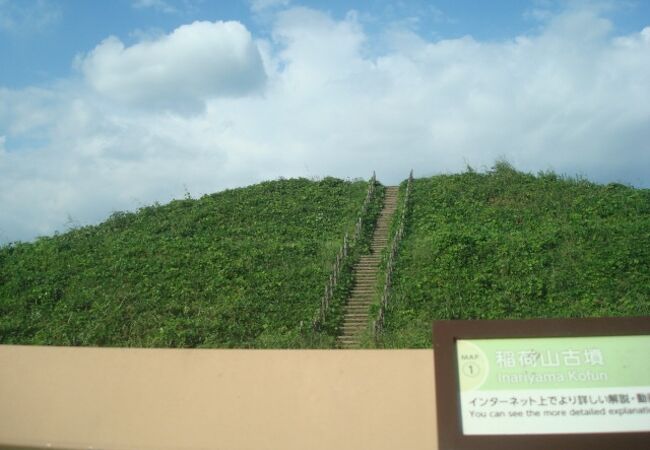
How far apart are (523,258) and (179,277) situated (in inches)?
376

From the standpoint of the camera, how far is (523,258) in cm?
1778

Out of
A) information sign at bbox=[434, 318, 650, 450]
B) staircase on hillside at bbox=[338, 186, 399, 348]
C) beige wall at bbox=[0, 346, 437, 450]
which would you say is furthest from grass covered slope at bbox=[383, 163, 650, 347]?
information sign at bbox=[434, 318, 650, 450]

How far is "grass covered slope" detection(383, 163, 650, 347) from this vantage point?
1560cm

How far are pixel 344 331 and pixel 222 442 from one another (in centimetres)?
820

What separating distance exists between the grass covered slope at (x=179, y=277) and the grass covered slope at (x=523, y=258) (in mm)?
2645

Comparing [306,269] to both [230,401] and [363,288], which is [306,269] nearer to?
[363,288]

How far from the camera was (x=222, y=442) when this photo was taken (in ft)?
27.3

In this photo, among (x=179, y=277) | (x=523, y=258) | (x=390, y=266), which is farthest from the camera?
(x=390, y=266)

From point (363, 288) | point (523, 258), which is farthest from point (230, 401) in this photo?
point (523, 258)

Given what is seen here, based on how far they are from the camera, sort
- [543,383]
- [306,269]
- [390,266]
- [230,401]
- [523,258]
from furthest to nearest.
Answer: [390,266], [306,269], [523,258], [230,401], [543,383]

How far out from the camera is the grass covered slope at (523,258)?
51.2ft

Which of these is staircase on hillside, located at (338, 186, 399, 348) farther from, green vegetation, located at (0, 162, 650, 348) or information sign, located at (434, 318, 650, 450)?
information sign, located at (434, 318, 650, 450)

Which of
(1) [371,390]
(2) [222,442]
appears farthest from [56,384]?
(1) [371,390]

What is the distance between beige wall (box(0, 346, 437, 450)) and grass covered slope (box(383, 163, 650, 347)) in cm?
598
